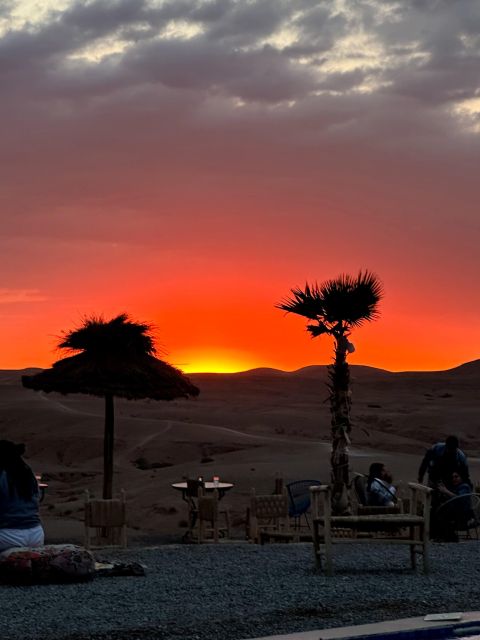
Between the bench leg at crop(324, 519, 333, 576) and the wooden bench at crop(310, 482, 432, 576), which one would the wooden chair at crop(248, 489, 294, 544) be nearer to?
the wooden bench at crop(310, 482, 432, 576)

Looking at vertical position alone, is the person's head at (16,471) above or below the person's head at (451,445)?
below

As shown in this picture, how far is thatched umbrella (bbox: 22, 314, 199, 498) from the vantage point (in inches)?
747

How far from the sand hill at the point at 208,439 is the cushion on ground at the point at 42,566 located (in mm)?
7999

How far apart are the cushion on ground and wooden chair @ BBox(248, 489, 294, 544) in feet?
16.7

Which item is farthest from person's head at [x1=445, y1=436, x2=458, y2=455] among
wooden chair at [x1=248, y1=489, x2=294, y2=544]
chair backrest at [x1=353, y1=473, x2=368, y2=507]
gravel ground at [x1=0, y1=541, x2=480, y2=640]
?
gravel ground at [x1=0, y1=541, x2=480, y2=640]

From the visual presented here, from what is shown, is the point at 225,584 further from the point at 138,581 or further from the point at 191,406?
the point at 191,406

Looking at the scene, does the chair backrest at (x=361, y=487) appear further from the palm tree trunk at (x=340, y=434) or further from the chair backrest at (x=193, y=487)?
the chair backrest at (x=193, y=487)

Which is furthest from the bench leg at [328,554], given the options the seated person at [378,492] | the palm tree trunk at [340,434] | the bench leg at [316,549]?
the palm tree trunk at [340,434]

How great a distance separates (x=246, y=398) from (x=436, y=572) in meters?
72.1

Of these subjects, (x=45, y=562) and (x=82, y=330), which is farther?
(x=82, y=330)

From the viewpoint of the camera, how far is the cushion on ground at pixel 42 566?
10406 mm

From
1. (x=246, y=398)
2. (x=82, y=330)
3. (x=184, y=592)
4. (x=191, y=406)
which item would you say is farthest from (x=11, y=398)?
(x=184, y=592)

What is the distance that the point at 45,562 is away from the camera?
10.5 m

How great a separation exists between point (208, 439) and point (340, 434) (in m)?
24.8
